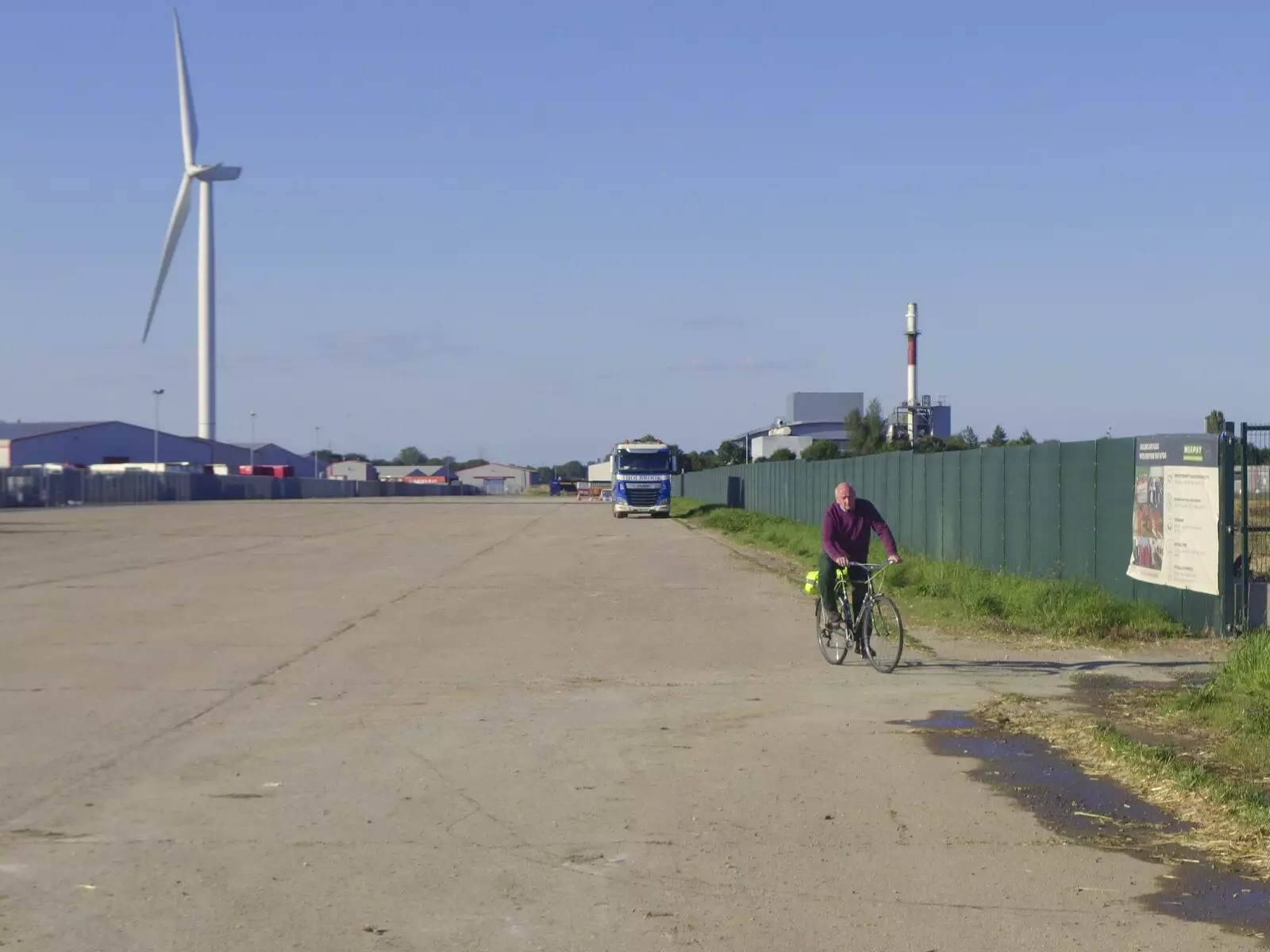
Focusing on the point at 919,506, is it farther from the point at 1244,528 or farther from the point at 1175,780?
the point at 1175,780

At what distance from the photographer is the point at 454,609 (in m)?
19.1

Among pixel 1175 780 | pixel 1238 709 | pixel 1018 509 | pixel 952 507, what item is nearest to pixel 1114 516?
pixel 1018 509

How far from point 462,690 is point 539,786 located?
3827mm

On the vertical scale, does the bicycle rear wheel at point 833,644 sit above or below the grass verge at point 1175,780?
above

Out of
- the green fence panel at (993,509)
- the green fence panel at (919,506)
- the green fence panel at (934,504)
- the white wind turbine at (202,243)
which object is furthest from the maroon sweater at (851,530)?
the white wind turbine at (202,243)

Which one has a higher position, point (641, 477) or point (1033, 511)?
point (641, 477)

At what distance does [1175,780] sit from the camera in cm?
825

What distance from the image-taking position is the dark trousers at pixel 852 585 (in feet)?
44.5

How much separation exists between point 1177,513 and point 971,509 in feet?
28.4

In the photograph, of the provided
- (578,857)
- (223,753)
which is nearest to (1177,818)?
(578,857)

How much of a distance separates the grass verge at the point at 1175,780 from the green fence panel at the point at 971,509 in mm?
12756

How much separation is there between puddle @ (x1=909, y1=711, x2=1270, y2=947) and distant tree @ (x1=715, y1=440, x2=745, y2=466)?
136 m

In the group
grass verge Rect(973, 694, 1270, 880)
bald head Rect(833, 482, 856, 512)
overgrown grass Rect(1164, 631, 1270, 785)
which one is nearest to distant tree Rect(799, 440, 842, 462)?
bald head Rect(833, 482, 856, 512)

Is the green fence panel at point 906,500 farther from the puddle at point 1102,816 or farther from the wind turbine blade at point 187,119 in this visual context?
the wind turbine blade at point 187,119
